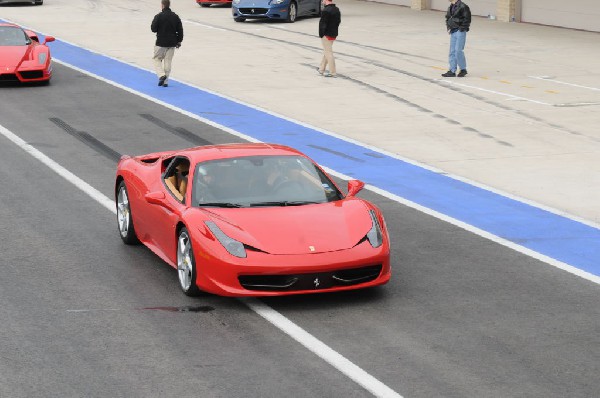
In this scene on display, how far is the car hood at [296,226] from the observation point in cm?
1093

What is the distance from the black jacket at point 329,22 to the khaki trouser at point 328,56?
0.67 ft

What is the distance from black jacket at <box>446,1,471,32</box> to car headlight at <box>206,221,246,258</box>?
1866 cm

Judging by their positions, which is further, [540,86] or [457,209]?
[540,86]

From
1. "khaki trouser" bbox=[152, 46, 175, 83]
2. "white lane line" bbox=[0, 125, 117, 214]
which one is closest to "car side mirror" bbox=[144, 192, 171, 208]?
"white lane line" bbox=[0, 125, 117, 214]

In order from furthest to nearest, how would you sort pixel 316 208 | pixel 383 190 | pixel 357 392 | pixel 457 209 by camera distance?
pixel 383 190, pixel 457 209, pixel 316 208, pixel 357 392

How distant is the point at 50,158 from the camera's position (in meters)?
18.8

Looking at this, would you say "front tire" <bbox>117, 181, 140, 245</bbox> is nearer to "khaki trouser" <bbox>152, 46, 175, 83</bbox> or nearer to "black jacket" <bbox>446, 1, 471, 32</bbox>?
"khaki trouser" <bbox>152, 46, 175, 83</bbox>

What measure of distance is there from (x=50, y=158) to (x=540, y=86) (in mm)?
12373

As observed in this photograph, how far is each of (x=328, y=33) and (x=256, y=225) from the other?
1797 cm

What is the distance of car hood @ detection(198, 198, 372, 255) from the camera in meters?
10.9

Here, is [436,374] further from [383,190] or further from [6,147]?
[6,147]

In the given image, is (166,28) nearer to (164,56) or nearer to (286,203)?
(164,56)

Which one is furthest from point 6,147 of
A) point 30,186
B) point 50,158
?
point 30,186

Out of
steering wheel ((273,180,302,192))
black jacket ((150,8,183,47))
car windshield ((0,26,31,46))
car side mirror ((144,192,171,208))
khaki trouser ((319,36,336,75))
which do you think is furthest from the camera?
khaki trouser ((319,36,336,75))
